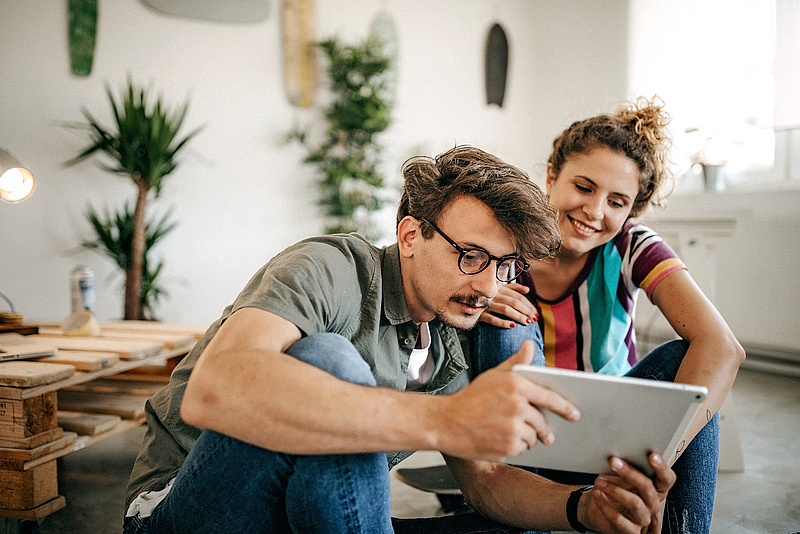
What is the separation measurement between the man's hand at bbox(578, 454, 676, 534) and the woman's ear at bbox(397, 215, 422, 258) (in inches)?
20.4

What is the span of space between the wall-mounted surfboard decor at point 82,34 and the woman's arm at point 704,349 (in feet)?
10.7

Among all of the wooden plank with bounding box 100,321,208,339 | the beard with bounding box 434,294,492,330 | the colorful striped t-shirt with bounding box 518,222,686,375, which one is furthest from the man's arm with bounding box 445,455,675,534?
the wooden plank with bounding box 100,321,208,339

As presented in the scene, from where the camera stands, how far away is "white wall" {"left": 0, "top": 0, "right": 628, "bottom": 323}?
10.6 feet

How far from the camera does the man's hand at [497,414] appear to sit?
79 cm

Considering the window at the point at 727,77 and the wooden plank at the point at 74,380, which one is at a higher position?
the window at the point at 727,77

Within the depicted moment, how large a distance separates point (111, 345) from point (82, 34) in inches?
87.1

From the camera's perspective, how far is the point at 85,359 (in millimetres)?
1709

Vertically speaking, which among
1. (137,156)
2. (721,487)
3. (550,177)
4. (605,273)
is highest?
(137,156)

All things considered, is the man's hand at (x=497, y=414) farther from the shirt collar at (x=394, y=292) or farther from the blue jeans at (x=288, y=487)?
the shirt collar at (x=394, y=292)

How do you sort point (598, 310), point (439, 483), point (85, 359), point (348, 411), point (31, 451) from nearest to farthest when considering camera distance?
1. point (348, 411)
2. point (31, 451)
3. point (598, 310)
4. point (85, 359)
5. point (439, 483)

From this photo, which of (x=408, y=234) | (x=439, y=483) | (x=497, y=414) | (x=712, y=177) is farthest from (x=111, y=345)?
(x=712, y=177)

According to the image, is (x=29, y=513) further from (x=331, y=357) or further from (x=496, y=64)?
(x=496, y=64)

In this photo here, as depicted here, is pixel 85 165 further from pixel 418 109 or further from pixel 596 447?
pixel 596 447

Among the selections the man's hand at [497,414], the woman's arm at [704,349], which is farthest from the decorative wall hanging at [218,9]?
the man's hand at [497,414]
